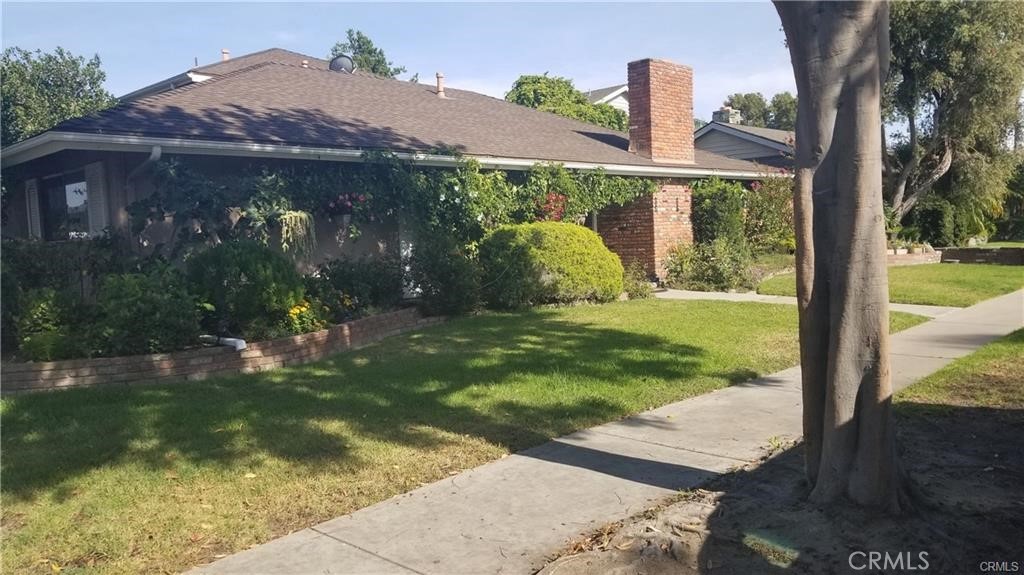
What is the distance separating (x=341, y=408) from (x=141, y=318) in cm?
246

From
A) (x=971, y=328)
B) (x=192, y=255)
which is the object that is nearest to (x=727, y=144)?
(x=971, y=328)

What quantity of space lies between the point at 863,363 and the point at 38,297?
25.0ft

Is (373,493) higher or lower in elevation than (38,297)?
lower

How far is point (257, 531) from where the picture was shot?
430cm

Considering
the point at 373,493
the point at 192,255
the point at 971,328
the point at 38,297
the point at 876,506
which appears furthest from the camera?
the point at 971,328

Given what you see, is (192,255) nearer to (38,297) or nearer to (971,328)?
(38,297)

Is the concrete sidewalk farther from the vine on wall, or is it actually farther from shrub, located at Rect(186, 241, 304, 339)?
the vine on wall

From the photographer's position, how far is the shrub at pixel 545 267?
12.0 m

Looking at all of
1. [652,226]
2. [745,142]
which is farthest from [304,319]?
[745,142]

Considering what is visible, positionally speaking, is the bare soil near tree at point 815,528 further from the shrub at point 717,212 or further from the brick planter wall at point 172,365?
the shrub at point 717,212

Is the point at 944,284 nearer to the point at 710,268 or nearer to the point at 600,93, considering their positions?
the point at 710,268
